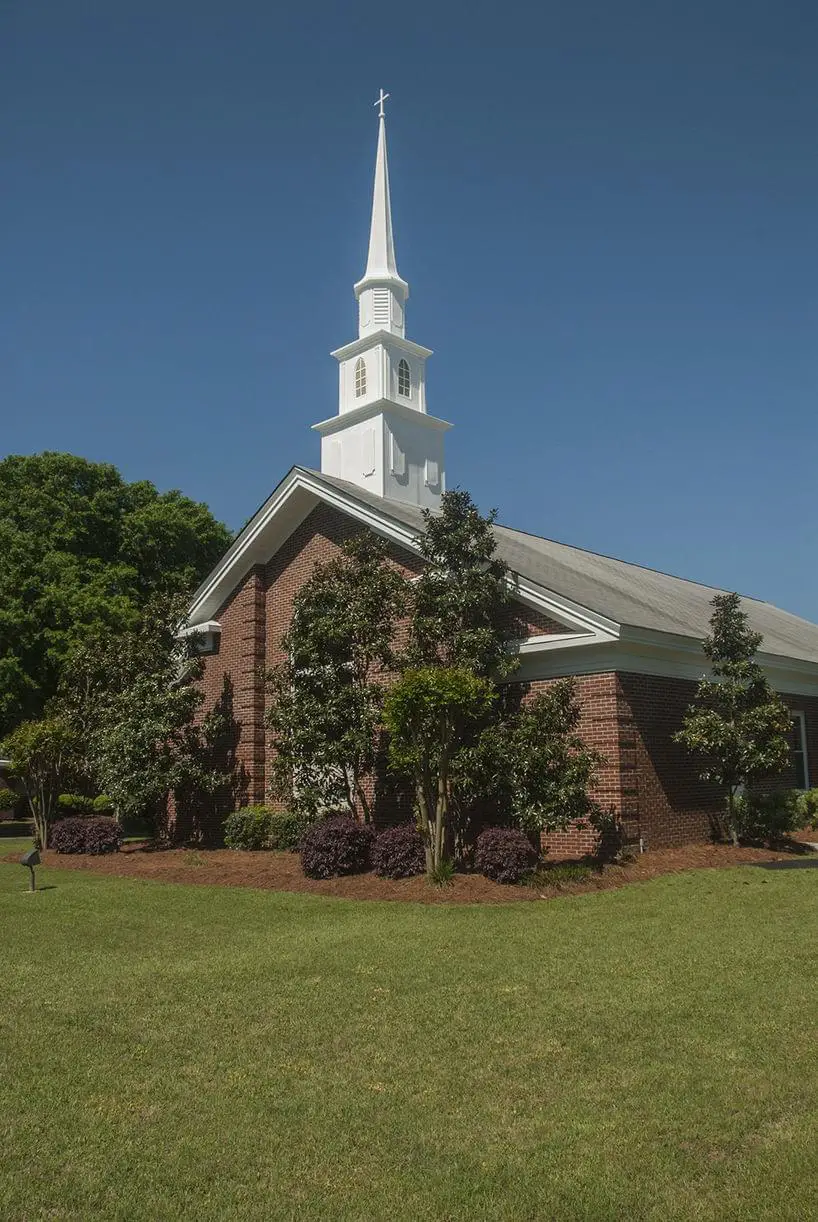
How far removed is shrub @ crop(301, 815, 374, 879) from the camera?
47.9 ft

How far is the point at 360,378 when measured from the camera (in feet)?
84.4

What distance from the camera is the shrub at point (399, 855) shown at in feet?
46.1

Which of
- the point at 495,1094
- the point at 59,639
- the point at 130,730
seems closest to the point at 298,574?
the point at 130,730

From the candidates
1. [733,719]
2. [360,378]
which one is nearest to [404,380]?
[360,378]

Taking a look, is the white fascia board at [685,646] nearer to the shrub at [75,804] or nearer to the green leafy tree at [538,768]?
the green leafy tree at [538,768]

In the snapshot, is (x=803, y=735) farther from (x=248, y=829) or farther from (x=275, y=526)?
(x=275, y=526)

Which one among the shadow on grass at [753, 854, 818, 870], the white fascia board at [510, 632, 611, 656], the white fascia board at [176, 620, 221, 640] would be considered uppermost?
the white fascia board at [176, 620, 221, 640]

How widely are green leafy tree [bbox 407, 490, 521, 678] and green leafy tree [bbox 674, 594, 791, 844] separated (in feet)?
11.0

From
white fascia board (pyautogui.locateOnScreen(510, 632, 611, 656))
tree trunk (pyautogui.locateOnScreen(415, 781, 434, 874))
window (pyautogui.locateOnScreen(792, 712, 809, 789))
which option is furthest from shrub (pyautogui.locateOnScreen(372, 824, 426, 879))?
window (pyautogui.locateOnScreen(792, 712, 809, 789))

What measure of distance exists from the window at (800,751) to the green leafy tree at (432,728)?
9882mm

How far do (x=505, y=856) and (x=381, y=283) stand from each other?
17764 mm

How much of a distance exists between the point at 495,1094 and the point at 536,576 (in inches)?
487

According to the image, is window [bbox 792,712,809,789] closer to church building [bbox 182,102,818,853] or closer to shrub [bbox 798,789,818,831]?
church building [bbox 182,102,818,853]

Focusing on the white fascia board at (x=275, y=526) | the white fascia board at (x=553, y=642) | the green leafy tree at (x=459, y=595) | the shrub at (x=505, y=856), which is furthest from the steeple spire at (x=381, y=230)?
the shrub at (x=505, y=856)
